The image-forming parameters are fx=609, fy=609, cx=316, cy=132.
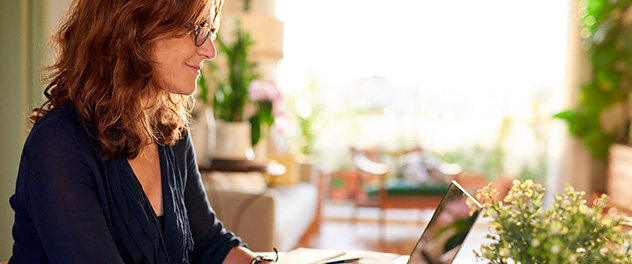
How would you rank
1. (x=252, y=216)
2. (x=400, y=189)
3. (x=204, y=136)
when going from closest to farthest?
(x=252, y=216) < (x=204, y=136) < (x=400, y=189)

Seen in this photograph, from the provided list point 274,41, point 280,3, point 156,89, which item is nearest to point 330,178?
point 280,3

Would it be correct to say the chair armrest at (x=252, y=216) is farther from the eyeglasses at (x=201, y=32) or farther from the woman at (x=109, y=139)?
the eyeglasses at (x=201, y=32)

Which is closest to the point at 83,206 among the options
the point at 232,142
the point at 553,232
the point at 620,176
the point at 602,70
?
the point at 553,232

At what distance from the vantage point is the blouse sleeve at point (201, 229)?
4.67 feet

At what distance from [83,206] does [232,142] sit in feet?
7.29

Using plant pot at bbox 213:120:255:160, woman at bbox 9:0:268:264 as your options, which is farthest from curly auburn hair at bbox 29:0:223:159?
plant pot at bbox 213:120:255:160

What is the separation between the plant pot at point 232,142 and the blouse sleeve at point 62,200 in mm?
2188

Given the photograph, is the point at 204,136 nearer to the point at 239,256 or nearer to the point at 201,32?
the point at 239,256

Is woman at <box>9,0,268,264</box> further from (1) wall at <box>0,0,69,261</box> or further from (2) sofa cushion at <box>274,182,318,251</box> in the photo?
(2) sofa cushion at <box>274,182,318,251</box>

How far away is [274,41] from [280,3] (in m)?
1.91

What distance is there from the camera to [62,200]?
1.04m

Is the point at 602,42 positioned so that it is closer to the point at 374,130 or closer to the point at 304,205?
the point at 374,130

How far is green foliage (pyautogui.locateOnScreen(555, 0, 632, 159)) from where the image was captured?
194 inches

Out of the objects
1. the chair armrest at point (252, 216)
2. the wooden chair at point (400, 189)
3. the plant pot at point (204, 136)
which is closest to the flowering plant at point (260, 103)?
the plant pot at point (204, 136)
